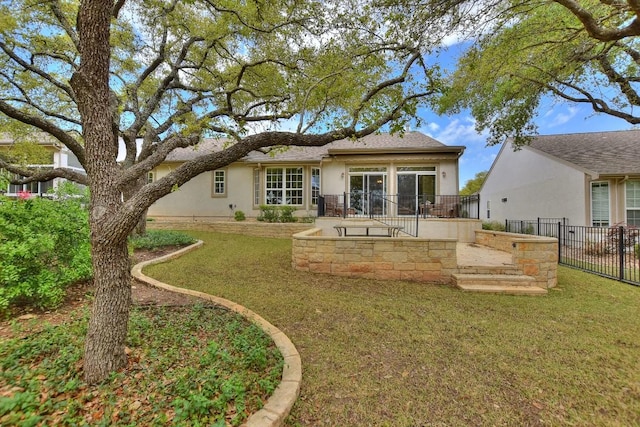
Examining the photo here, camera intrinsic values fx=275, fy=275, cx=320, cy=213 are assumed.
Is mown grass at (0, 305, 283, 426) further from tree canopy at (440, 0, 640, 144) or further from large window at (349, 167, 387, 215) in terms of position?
large window at (349, 167, 387, 215)

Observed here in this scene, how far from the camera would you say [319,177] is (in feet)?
50.4

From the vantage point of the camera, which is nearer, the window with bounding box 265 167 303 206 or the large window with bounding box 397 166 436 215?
the large window with bounding box 397 166 436 215

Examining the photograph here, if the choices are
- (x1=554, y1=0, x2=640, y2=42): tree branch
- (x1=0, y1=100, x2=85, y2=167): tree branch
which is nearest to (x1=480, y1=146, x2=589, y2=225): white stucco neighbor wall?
(x1=554, y1=0, x2=640, y2=42): tree branch

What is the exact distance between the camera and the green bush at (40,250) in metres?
3.43

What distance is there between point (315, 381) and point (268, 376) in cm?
47

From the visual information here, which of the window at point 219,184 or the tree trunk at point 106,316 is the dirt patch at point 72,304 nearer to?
the tree trunk at point 106,316

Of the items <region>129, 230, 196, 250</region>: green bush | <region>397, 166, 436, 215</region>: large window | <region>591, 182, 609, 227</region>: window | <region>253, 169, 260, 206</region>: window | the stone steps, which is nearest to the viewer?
the stone steps

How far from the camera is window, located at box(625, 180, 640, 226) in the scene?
11805 mm

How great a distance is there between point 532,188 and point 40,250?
65.7 ft

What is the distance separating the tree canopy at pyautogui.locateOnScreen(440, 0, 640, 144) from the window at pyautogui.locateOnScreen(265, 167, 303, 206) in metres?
8.43

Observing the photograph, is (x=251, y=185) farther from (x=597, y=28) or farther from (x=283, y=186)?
(x=597, y=28)

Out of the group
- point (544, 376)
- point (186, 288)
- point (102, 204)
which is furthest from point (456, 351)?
point (186, 288)

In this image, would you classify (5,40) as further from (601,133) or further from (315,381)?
(601,133)

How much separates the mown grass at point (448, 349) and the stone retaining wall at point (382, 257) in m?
0.33
